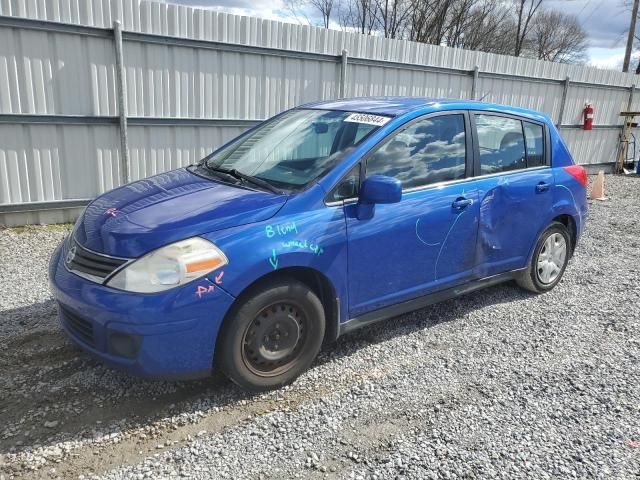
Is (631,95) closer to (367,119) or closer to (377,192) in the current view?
(367,119)

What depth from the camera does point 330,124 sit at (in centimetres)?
384

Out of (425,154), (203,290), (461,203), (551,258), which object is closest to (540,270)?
(551,258)

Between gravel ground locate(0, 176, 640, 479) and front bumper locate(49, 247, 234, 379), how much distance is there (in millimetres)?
370

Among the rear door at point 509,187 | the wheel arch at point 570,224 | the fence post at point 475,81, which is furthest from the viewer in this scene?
the fence post at point 475,81

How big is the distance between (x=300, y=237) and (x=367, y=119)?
1142 mm

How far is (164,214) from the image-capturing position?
3008 millimetres

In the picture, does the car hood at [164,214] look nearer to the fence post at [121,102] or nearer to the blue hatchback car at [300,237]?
the blue hatchback car at [300,237]

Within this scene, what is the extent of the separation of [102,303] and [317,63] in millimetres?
6676

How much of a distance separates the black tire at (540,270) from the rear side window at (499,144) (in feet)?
2.48

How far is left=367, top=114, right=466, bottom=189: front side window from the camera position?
11.7ft

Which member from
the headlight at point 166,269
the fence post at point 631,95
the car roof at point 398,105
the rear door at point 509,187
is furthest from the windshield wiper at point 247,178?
the fence post at point 631,95

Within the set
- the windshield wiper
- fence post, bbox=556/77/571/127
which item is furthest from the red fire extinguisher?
the windshield wiper

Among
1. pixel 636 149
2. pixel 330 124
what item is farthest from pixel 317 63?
pixel 636 149

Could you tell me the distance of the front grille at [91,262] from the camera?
279 cm
